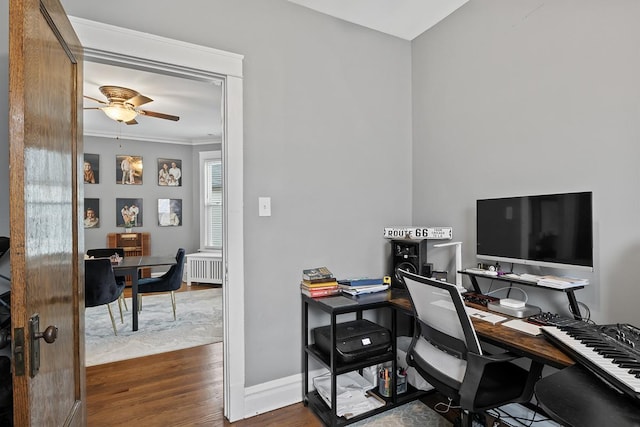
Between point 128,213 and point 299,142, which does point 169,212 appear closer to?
point 128,213

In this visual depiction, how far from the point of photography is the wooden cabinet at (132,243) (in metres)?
6.05

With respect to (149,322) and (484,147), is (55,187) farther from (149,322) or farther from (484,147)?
(149,322)

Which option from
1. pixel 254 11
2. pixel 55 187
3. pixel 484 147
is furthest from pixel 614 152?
pixel 55 187

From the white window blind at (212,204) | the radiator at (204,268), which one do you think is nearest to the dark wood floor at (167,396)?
the radiator at (204,268)

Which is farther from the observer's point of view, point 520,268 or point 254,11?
point 254,11

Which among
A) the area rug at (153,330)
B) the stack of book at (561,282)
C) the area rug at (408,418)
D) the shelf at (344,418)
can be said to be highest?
the stack of book at (561,282)

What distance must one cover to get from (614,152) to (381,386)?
6.03 feet

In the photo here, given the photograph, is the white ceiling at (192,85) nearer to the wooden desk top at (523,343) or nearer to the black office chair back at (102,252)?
the black office chair back at (102,252)

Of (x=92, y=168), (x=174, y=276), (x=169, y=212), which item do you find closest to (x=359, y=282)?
(x=174, y=276)

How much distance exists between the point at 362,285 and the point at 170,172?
533 cm

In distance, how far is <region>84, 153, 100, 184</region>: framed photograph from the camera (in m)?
5.91

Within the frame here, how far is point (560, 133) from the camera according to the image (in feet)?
6.15

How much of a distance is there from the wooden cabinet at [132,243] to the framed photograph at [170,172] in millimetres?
1028

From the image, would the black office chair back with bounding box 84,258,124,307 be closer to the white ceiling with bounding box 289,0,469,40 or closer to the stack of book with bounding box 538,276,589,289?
the white ceiling with bounding box 289,0,469,40
